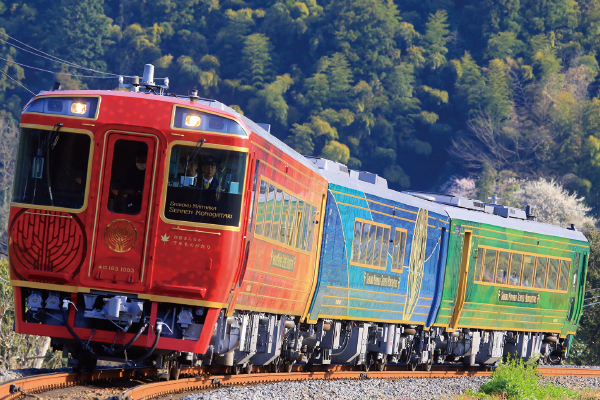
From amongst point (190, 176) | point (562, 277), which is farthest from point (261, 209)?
point (562, 277)

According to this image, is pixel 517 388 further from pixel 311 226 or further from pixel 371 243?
pixel 311 226

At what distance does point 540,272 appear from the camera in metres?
22.6

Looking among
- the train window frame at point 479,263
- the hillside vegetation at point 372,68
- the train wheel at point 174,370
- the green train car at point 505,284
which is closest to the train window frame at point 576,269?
the green train car at point 505,284

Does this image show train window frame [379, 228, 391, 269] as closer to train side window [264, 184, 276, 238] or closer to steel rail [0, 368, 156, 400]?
train side window [264, 184, 276, 238]

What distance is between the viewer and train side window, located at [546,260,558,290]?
2302 cm

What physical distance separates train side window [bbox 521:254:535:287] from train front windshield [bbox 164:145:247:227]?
1264 centimetres

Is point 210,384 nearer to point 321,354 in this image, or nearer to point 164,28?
point 321,354

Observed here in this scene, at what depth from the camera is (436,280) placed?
19.9m

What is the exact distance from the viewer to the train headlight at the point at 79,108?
10727mm

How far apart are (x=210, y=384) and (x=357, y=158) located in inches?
2781

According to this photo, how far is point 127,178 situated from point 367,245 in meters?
6.87

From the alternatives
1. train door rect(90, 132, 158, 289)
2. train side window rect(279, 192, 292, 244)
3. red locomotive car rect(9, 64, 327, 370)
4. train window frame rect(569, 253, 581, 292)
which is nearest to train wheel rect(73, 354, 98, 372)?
red locomotive car rect(9, 64, 327, 370)

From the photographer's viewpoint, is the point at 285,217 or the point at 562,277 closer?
the point at 285,217

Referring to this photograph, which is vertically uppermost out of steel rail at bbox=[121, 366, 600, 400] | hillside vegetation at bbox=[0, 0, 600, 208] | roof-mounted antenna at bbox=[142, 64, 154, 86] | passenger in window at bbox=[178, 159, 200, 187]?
hillside vegetation at bbox=[0, 0, 600, 208]
